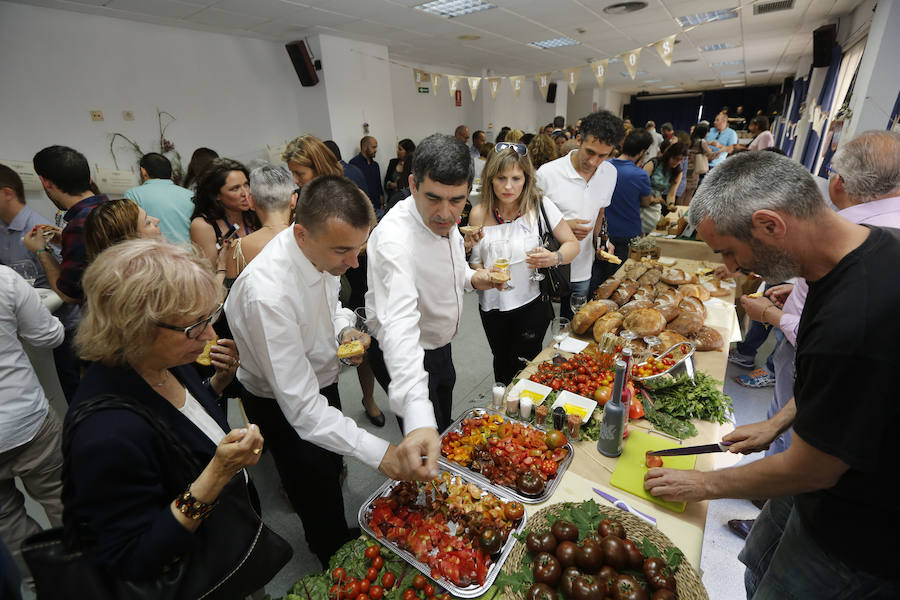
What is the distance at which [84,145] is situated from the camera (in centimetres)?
475

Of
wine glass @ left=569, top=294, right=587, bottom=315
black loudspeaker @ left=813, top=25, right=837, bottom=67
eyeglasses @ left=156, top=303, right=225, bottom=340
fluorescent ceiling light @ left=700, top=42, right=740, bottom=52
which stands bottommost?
wine glass @ left=569, top=294, right=587, bottom=315

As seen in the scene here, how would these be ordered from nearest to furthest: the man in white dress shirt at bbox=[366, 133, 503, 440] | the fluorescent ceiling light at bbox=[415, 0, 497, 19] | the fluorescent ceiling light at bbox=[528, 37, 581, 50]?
the man in white dress shirt at bbox=[366, 133, 503, 440]
the fluorescent ceiling light at bbox=[415, 0, 497, 19]
the fluorescent ceiling light at bbox=[528, 37, 581, 50]

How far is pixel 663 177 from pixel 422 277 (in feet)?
16.1

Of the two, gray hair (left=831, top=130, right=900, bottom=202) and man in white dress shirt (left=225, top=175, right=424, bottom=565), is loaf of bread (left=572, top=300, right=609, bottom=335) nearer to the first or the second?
gray hair (left=831, top=130, right=900, bottom=202)

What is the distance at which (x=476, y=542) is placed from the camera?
1273 mm

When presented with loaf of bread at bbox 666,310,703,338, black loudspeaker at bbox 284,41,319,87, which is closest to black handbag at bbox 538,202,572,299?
loaf of bread at bbox 666,310,703,338

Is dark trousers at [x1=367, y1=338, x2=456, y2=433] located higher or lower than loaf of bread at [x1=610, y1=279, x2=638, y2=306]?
lower

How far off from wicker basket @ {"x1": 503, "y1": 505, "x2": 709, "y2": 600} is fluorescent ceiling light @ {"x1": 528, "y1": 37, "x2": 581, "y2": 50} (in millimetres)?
8665

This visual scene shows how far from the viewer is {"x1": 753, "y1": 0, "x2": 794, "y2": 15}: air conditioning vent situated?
6.00m

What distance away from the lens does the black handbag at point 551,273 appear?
100 inches

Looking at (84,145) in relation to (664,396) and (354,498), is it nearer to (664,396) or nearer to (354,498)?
(354,498)

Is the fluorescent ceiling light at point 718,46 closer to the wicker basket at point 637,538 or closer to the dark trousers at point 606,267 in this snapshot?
the dark trousers at point 606,267

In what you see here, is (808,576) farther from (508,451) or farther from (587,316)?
(587,316)

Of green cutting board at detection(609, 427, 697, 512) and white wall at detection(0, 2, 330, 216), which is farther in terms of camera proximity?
white wall at detection(0, 2, 330, 216)
